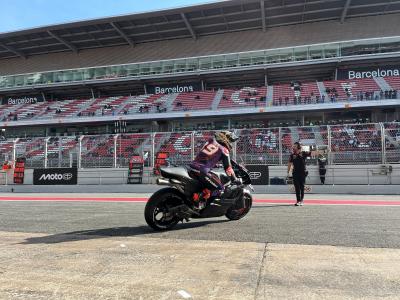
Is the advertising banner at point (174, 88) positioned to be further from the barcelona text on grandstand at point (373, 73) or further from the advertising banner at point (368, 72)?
the barcelona text on grandstand at point (373, 73)

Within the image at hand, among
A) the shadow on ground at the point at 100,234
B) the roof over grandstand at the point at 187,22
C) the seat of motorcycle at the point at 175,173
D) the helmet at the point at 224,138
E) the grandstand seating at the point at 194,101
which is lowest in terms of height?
the shadow on ground at the point at 100,234

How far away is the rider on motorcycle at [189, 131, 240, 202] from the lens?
6.02 m

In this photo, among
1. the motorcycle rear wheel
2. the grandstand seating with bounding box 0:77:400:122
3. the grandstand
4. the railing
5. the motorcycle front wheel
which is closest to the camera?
the motorcycle rear wheel

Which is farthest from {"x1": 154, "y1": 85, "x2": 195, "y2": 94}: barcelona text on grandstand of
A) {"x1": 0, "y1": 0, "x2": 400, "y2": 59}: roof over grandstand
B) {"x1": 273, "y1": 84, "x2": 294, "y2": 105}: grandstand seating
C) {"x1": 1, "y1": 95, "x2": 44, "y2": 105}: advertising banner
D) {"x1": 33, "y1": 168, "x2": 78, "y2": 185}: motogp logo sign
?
{"x1": 33, "y1": 168, "x2": 78, "y2": 185}: motogp logo sign

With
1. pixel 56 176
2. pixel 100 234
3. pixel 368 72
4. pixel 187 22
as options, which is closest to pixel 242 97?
pixel 187 22

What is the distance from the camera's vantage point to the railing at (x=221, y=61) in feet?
104

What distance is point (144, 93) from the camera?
4006 cm

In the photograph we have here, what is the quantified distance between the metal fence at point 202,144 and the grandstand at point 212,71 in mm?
10426

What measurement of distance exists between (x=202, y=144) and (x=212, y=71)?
2014cm

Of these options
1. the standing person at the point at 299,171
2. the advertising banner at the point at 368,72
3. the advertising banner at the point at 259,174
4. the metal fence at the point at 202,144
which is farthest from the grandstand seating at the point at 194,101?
the standing person at the point at 299,171

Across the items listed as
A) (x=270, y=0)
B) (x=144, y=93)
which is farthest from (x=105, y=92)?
(x=270, y=0)

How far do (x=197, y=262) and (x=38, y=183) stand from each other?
1627 centimetres

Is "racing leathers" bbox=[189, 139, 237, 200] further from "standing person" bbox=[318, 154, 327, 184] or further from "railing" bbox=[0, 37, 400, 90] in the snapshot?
"railing" bbox=[0, 37, 400, 90]

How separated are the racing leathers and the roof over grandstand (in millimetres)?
32365
